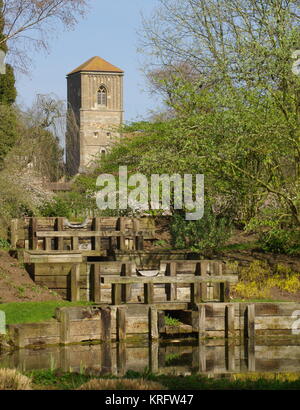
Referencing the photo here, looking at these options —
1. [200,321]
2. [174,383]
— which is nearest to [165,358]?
[200,321]

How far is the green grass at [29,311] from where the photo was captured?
1864cm

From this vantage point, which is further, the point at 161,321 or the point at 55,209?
Answer: the point at 55,209

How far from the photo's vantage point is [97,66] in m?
136

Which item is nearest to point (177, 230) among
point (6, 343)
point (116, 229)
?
point (116, 229)

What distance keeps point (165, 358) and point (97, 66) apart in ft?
398

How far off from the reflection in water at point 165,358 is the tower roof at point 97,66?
11778 cm

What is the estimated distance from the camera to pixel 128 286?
21188 mm

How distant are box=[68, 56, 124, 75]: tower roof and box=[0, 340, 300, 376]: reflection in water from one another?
117780mm

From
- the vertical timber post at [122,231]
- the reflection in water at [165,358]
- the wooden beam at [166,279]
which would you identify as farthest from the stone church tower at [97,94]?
the reflection in water at [165,358]

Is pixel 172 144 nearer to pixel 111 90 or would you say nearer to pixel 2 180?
pixel 2 180

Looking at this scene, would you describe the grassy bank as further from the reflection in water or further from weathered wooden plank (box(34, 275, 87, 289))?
weathered wooden plank (box(34, 275, 87, 289))

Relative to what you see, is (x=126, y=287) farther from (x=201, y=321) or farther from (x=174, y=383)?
(x=174, y=383)
